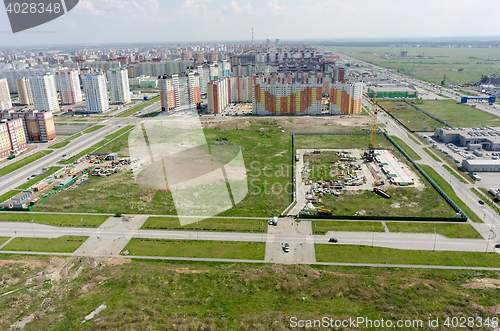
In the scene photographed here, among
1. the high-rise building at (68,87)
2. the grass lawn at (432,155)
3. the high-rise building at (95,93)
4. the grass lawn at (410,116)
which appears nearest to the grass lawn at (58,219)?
the grass lawn at (432,155)

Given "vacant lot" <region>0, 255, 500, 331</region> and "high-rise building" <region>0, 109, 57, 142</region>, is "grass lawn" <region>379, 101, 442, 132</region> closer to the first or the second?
"vacant lot" <region>0, 255, 500, 331</region>

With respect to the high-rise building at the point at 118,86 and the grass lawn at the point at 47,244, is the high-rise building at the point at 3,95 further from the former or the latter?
the grass lawn at the point at 47,244

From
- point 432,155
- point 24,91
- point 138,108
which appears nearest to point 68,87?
point 24,91

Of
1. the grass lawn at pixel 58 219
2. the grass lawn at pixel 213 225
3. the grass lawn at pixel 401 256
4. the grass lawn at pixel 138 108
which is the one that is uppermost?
the grass lawn at pixel 138 108

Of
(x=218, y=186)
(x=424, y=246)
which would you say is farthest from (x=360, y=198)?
(x=218, y=186)

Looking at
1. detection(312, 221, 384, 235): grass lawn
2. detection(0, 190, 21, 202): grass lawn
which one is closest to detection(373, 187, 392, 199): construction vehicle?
detection(312, 221, 384, 235): grass lawn

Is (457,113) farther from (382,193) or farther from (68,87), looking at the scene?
(68,87)

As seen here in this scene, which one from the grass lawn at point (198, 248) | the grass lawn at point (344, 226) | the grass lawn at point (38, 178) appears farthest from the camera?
the grass lawn at point (38, 178)

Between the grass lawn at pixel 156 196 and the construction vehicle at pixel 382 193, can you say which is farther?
the construction vehicle at pixel 382 193
